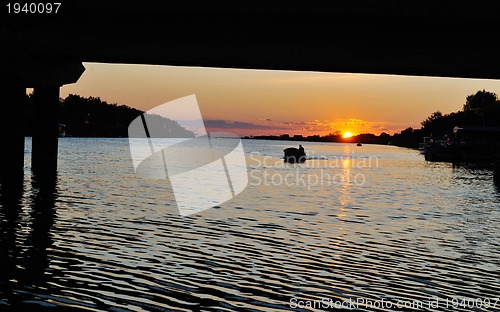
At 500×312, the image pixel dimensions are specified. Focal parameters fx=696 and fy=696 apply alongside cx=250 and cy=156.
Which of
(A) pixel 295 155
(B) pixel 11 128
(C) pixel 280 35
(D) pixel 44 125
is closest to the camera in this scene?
(C) pixel 280 35

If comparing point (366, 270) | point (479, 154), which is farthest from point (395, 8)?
point (479, 154)

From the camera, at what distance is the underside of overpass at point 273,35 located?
27.5 metres

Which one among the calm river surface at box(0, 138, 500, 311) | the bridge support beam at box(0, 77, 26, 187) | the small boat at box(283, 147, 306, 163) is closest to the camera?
the calm river surface at box(0, 138, 500, 311)

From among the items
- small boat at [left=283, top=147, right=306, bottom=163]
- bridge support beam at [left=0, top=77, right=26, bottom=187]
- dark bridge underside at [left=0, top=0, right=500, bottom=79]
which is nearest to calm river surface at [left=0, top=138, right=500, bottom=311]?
bridge support beam at [left=0, top=77, right=26, bottom=187]

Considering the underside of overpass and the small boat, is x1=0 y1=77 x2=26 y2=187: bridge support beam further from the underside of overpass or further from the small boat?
the small boat

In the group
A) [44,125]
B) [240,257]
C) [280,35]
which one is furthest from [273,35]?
[44,125]

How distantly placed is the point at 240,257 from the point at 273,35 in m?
14.2

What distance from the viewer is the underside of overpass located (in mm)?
27531

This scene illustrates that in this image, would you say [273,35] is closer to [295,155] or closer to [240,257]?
[240,257]

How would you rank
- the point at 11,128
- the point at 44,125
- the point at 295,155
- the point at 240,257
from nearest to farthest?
the point at 240,257 → the point at 11,128 → the point at 44,125 → the point at 295,155

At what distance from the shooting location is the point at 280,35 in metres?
31.8

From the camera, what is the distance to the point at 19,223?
25.6m

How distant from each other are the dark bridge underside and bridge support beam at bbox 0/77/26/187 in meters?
6.24

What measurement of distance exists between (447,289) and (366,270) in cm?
264
